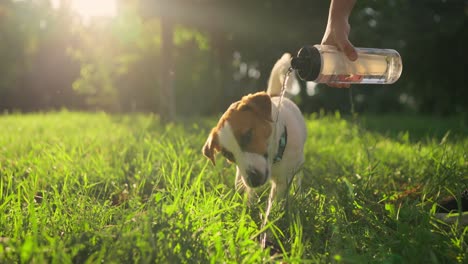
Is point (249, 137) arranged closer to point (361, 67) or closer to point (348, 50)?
point (348, 50)

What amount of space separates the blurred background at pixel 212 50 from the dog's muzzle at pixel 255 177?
12.5 ft

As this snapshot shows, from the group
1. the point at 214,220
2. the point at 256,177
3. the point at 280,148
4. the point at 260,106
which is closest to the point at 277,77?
the point at 280,148

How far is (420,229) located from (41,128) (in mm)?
7410

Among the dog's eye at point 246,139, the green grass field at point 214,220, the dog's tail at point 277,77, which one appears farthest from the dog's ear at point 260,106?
the dog's tail at point 277,77

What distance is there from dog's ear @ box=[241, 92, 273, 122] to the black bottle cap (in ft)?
1.02

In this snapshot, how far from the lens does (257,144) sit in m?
3.15

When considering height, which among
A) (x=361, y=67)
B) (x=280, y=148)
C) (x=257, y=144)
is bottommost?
(x=280, y=148)

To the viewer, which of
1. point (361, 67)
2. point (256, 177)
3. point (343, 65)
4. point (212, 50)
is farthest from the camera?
point (212, 50)

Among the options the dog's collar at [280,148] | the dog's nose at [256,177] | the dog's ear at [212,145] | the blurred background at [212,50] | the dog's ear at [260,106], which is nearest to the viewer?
the dog's nose at [256,177]

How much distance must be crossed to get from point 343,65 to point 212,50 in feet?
45.0

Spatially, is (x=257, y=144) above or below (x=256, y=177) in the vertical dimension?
above

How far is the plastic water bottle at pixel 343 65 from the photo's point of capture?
3131 mm

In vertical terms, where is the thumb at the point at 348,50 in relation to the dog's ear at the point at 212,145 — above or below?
above

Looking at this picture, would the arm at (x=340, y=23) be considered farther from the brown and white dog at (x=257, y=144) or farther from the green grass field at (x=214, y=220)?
the green grass field at (x=214, y=220)
